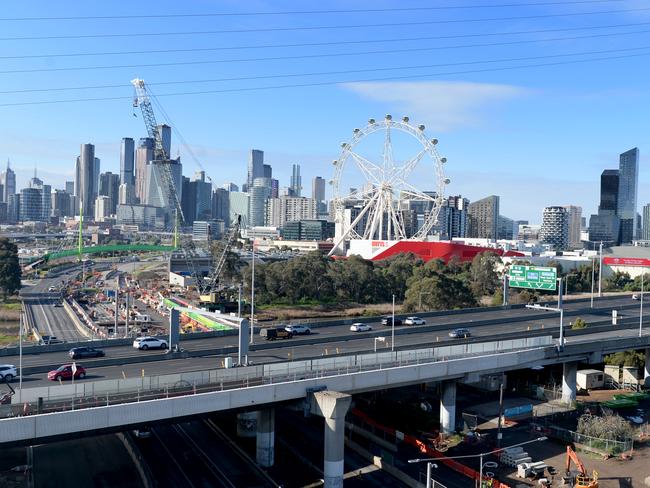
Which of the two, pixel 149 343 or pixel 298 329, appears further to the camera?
pixel 298 329

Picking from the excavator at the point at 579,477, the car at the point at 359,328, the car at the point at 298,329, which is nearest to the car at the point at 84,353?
the car at the point at 298,329

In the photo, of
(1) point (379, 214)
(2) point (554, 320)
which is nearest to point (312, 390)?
(2) point (554, 320)

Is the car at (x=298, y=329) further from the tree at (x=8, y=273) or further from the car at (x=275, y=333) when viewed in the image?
the tree at (x=8, y=273)

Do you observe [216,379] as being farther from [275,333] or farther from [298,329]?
[298,329]

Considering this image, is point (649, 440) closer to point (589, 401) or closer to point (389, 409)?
point (589, 401)

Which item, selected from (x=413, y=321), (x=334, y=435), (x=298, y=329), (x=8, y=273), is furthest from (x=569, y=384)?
(x=8, y=273)

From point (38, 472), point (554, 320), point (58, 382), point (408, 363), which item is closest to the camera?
point (38, 472)
